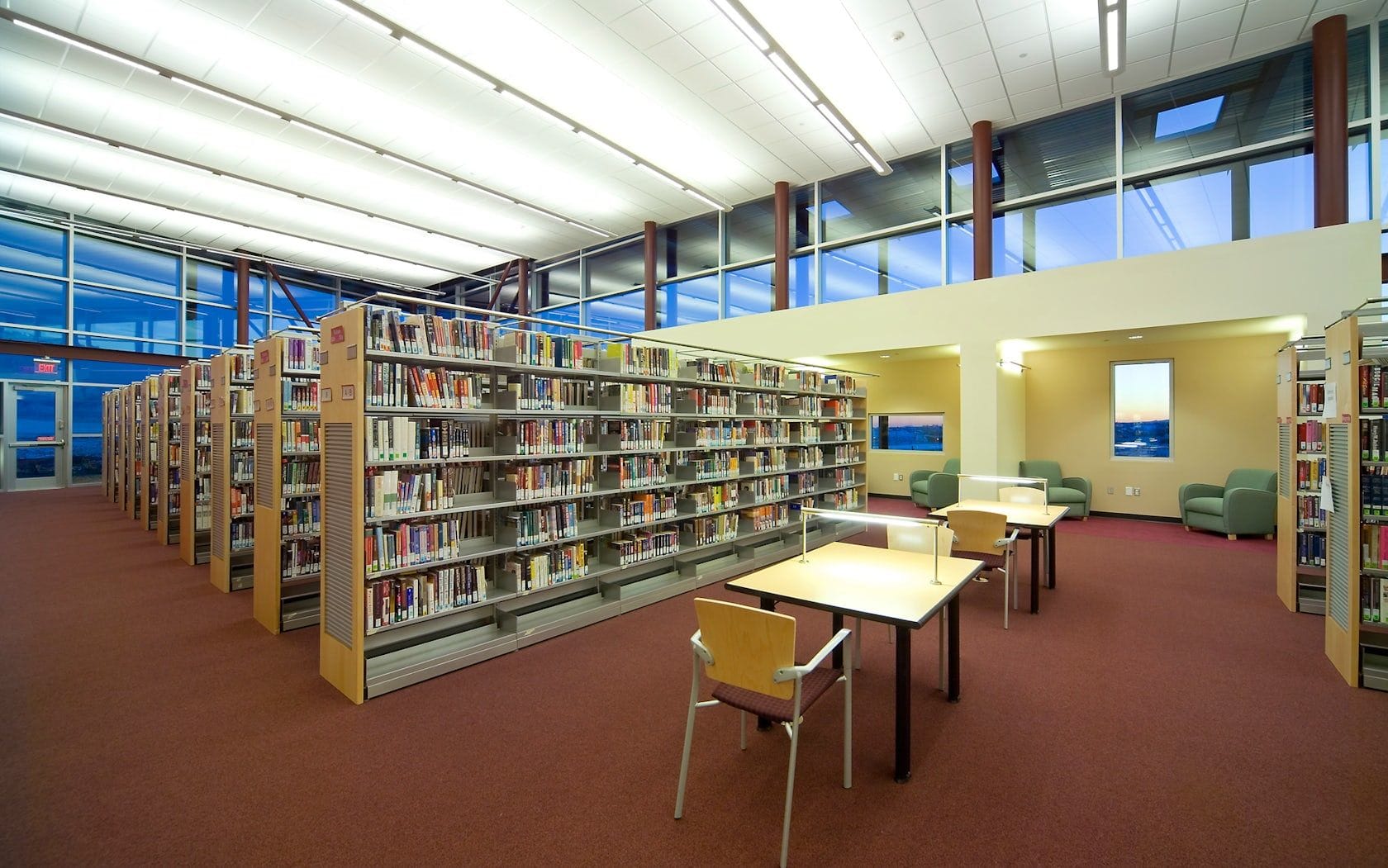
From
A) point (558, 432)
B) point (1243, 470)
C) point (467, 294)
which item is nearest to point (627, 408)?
point (558, 432)

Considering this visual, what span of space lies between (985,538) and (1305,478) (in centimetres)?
289

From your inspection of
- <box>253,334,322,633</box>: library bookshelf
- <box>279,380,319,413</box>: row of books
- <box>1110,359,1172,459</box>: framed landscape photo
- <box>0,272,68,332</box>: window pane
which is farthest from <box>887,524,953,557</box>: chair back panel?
<box>0,272,68,332</box>: window pane

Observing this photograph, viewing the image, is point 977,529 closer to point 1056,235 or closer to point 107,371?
point 1056,235

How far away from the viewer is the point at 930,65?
22.8ft

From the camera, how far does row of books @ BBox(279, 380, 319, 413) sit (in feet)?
15.3

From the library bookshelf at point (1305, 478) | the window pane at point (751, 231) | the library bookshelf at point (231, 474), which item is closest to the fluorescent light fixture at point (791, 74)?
the window pane at point (751, 231)

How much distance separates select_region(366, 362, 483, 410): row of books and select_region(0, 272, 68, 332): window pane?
13646mm

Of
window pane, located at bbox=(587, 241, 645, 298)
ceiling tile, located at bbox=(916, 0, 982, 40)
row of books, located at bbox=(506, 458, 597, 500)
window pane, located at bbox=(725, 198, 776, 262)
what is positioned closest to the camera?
row of books, located at bbox=(506, 458, 597, 500)

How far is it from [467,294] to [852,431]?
12.1 metres

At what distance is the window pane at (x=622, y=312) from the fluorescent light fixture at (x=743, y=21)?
7039 millimetres

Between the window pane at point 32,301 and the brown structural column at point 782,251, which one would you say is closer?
the brown structural column at point 782,251

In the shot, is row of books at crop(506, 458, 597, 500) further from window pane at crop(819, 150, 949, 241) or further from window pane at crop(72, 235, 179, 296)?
window pane at crop(72, 235, 179, 296)

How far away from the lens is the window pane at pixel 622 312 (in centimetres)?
Answer: 1282

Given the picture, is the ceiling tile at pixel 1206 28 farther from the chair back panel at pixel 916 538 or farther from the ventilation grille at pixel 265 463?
the ventilation grille at pixel 265 463
